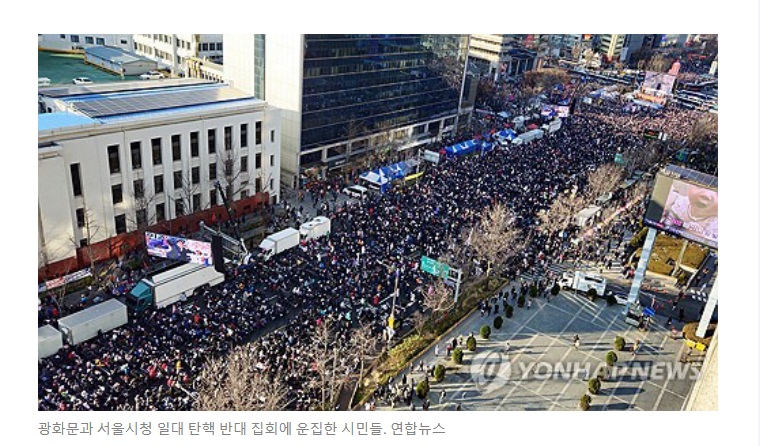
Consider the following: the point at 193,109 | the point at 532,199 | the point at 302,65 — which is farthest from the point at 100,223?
the point at 532,199

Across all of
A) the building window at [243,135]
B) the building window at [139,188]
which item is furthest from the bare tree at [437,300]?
the building window at [139,188]

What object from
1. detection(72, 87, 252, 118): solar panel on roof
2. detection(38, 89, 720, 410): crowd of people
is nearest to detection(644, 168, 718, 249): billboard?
detection(38, 89, 720, 410): crowd of people

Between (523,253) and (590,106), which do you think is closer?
(523,253)

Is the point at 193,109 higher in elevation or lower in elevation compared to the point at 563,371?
higher

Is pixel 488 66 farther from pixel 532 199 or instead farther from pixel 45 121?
pixel 45 121

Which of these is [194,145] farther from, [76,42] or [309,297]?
[76,42]
